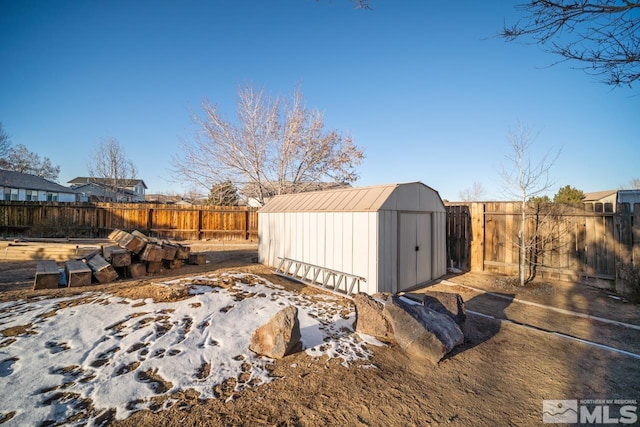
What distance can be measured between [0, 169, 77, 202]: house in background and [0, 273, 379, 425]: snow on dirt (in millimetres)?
27804

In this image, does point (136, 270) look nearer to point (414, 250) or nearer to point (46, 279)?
point (46, 279)

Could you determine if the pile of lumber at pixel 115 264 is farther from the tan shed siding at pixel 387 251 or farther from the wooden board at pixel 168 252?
the tan shed siding at pixel 387 251

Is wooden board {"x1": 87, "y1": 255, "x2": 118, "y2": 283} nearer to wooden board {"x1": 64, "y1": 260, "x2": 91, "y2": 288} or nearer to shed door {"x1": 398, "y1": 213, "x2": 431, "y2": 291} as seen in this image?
wooden board {"x1": 64, "y1": 260, "x2": 91, "y2": 288}

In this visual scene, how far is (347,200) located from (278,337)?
159 inches

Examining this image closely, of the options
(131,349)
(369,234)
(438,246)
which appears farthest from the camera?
(438,246)

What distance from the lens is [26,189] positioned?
949 inches

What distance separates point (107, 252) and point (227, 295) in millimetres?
4012

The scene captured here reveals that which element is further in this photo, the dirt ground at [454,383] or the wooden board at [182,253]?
the wooden board at [182,253]

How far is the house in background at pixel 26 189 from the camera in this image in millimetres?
22266

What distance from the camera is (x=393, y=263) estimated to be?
612 cm

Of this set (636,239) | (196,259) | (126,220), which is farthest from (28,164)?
(636,239)

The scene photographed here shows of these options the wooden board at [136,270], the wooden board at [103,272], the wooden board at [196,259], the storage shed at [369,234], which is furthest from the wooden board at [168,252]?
the storage shed at [369,234]

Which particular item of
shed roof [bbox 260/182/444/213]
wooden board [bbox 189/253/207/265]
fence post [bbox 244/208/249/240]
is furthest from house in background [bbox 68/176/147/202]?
shed roof [bbox 260/182/444/213]

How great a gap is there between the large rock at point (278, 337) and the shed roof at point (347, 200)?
3.09 m
